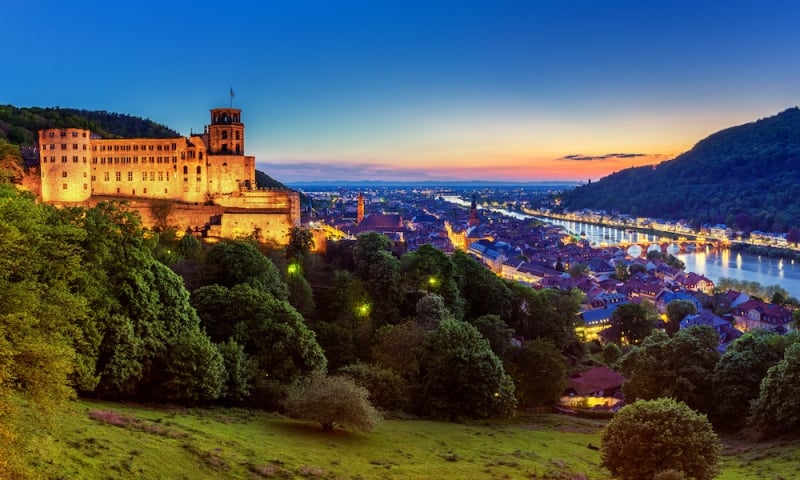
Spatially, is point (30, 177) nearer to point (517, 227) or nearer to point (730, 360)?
point (730, 360)

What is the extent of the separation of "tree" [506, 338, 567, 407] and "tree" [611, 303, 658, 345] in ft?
79.0

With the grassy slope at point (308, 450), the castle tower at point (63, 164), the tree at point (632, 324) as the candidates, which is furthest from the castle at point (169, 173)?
the tree at point (632, 324)

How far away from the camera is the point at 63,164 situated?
4991 cm

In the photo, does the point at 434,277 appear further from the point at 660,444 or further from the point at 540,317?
the point at 660,444

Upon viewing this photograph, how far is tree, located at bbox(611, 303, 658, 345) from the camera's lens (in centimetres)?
5847

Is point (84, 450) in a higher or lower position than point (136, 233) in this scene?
lower

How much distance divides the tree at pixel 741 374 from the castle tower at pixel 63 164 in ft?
154

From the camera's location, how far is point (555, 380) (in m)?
36.4

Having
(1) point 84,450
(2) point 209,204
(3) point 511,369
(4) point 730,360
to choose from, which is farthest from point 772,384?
(2) point 209,204

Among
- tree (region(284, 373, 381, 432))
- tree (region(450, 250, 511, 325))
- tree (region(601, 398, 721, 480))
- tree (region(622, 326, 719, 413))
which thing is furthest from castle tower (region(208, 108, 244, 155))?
tree (region(601, 398, 721, 480))

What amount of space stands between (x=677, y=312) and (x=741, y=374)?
3632cm

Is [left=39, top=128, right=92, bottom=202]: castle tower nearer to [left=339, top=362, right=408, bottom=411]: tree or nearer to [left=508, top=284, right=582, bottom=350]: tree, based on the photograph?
[left=339, top=362, right=408, bottom=411]: tree

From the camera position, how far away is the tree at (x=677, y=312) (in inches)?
2559

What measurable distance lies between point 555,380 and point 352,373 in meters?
13.8
